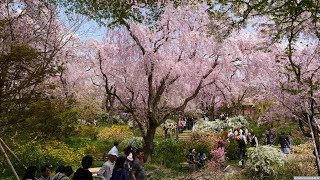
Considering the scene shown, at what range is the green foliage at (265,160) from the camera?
13227mm

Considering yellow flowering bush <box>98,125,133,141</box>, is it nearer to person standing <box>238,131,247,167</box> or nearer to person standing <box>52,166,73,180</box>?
person standing <box>238,131,247,167</box>

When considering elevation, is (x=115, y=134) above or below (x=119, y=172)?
above

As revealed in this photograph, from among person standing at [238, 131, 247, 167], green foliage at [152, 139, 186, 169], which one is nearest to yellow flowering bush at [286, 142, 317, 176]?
person standing at [238, 131, 247, 167]

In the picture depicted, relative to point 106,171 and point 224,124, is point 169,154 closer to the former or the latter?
point 106,171

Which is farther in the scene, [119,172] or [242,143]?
[242,143]

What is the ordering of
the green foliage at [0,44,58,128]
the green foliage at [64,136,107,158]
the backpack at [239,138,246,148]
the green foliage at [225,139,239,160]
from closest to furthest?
the green foliage at [0,44,58,128], the backpack at [239,138,246,148], the green foliage at [225,139,239,160], the green foliage at [64,136,107,158]

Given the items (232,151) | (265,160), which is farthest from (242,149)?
(265,160)

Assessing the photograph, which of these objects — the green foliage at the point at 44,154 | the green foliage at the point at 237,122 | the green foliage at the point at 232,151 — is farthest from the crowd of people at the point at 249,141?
the green foliage at the point at 44,154

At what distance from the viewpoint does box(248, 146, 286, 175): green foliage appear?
13.2 meters

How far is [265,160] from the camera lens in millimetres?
13312

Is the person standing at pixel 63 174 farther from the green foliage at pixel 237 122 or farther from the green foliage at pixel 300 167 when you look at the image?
the green foliage at pixel 237 122

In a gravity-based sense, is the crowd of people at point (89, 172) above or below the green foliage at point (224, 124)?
below

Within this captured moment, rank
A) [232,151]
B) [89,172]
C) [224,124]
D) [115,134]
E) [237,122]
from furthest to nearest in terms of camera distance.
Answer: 1. [224,124]
2. [237,122]
3. [115,134]
4. [232,151]
5. [89,172]

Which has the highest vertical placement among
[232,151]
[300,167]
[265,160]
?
[232,151]
